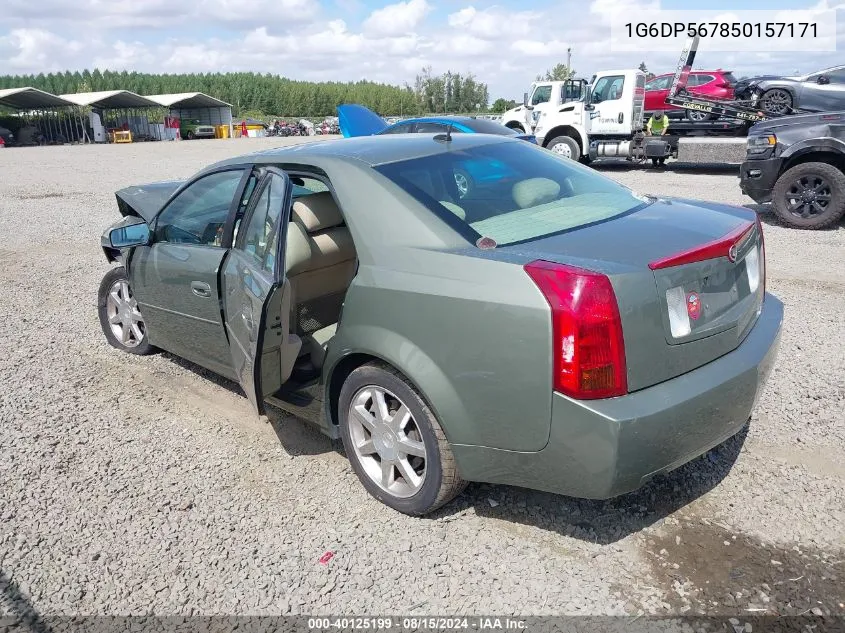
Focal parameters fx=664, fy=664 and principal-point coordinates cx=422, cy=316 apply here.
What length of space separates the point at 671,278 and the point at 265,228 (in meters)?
1.89

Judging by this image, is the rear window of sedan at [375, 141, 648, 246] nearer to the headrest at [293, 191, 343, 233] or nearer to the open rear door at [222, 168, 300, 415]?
the open rear door at [222, 168, 300, 415]

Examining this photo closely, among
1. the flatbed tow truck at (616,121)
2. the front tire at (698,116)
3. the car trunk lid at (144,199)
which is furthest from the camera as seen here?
the front tire at (698,116)

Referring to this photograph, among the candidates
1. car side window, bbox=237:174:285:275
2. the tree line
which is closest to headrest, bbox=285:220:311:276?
car side window, bbox=237:174:285:275

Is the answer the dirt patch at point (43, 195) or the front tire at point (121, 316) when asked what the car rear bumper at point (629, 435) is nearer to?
the front tire at point (121, 316)

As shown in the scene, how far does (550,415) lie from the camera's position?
→ 2348 millimetres

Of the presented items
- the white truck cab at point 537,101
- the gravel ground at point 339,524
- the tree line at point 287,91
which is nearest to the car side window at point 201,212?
the gravel ground at point 339,524

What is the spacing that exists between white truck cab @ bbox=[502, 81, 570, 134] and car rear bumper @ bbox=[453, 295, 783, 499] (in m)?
15.8

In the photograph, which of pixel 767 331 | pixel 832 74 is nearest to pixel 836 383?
pixel 767 331

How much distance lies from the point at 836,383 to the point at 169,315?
13.7 ft

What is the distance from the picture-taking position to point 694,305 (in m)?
2.48

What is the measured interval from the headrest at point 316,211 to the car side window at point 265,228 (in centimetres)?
34

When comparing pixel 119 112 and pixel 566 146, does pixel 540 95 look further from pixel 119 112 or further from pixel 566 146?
pixel 119 112

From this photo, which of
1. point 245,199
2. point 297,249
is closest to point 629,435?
point 297,249

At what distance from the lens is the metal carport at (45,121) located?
154ft
